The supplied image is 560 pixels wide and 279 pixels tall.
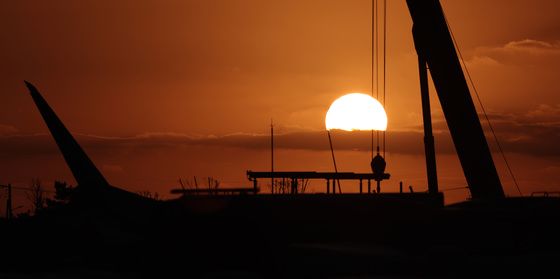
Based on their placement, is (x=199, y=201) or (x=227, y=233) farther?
(x=199, y=201)

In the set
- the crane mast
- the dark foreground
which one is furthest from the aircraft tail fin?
the crane mast

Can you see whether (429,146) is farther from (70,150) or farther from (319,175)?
Result: (70,150)

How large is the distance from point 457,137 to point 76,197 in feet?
65.6

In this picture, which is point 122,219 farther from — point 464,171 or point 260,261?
point 464,171

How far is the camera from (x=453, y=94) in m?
38.3

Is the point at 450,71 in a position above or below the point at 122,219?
above

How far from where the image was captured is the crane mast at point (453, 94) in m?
38.4

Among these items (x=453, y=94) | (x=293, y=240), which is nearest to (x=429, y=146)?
(x=453, y=94)

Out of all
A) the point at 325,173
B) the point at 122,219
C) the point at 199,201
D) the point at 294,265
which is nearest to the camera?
the point at 294,265

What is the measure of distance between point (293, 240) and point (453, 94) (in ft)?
38.2

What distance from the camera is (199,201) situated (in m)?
30.3

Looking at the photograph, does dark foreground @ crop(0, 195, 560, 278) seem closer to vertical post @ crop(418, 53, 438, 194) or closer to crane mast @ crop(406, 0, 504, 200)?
crane mast @ crop(406, 0, 504, 200)

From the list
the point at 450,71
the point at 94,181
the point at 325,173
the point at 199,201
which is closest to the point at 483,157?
the point at 450,71

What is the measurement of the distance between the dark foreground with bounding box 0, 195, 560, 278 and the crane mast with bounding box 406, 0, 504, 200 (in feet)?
7.39
